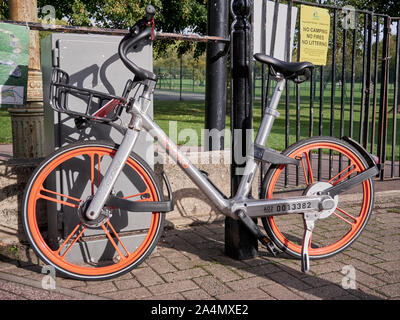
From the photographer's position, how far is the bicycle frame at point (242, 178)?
3.08m

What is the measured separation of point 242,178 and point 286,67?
82 cm

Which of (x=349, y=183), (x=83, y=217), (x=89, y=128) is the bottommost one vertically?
(x=83, y=217)

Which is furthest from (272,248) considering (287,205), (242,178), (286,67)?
(286,67)

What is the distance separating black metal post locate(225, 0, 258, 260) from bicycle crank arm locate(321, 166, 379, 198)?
0.64m

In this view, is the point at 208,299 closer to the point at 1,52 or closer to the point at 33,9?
the point at 1,52

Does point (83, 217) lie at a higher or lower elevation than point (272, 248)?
higher

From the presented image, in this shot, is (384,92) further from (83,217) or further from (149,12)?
(83,217)

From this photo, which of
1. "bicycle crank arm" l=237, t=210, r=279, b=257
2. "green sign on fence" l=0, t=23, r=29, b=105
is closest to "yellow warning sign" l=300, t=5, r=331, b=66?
"bicycle crank arm" l=237, t=210, r=279, b=257

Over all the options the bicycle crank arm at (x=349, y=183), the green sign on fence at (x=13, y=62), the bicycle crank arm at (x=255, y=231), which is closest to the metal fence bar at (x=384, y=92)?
the bicycle crank arm at (x=349, y=183)

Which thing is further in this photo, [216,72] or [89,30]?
[216,72]

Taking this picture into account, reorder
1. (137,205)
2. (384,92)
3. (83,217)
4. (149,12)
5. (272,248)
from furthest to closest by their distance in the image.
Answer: (384,92) → (272,248) → (137,205) → (83,217) → (149,12)

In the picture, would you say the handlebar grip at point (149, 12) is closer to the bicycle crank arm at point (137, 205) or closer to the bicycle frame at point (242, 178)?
the bicycle frame at point (242, 178)

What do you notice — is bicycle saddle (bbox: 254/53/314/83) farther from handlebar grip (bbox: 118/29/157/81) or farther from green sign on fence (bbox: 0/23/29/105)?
green sign on fence (bbox: 0/23/29/105)

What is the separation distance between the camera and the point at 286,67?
3.29 meters
